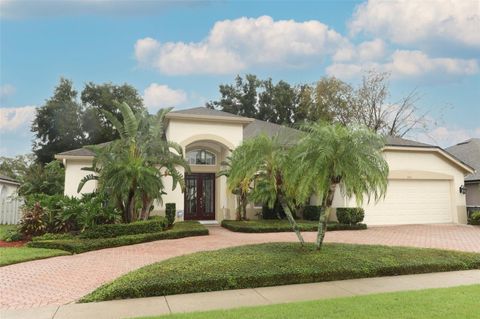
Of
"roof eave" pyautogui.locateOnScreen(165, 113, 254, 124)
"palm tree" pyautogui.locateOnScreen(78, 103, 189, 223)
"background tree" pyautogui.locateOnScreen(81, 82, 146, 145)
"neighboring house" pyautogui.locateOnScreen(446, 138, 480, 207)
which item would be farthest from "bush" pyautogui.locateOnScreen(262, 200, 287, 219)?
"background tree" pyautogui.locateOnScreen(81, 82, 146, 145)

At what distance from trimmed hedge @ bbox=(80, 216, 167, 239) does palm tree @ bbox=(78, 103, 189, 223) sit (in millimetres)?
1303

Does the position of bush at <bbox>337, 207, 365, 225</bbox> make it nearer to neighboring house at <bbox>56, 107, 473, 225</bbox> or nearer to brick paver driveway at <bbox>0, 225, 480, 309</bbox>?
brick paver driveway at <bbox>0, 225, 480, 309</bbox>

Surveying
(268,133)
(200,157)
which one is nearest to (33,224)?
(200,157)

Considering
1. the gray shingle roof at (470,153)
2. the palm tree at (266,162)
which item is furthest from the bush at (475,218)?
the palm tree at (266,162)

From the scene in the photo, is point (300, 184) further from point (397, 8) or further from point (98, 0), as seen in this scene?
point (397, 8)

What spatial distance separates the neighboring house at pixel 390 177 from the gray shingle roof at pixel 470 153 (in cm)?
233

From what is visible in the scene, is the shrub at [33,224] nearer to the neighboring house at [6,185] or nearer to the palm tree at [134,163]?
the palm tree at [134,163]

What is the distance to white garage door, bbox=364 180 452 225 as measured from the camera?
19438mm

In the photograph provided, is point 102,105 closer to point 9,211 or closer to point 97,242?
point 9,211

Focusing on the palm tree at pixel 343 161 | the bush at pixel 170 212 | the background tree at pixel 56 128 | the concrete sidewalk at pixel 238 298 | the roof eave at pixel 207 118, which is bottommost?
the concrete sidewalk at pixel 238 298

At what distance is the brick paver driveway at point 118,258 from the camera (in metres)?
7.00

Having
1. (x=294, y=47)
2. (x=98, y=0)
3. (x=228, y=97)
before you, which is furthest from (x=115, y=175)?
(x=228, y=97)

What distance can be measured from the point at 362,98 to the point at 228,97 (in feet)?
51.9

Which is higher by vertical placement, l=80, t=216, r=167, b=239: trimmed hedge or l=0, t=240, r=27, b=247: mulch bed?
l=80, t=216, r=167, b=239: trimmed hedge
